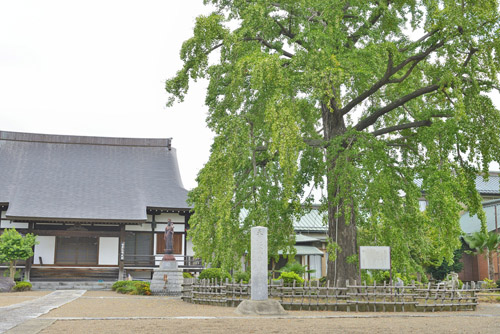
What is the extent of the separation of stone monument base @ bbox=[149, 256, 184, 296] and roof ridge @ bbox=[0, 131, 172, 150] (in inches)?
565

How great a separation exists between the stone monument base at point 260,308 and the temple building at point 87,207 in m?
16.2

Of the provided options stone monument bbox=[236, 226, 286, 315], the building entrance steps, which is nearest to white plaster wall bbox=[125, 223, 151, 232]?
the building entrance steps

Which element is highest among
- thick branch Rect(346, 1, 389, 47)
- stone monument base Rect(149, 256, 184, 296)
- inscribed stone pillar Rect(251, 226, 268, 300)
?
thick branch Rect(346, 1, 389, 47)

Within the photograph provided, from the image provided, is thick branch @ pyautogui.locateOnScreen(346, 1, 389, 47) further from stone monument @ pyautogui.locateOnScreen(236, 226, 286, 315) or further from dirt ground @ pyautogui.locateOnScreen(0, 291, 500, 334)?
dirt ground @ pyautogui.locateOnScreen(0, 291, 500, 334)

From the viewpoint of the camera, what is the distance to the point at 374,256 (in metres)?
13.8

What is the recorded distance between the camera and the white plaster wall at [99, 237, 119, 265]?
28.3m

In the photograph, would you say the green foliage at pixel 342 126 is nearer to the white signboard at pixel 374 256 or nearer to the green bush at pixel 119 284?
the white signboard at pixel 374 256

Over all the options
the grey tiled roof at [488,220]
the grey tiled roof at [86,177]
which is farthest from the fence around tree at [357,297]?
the grey tiled roof at [488,220]

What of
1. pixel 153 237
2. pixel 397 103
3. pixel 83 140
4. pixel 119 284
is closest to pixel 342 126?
pixel 397 103

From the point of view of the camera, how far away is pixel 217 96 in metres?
16.6

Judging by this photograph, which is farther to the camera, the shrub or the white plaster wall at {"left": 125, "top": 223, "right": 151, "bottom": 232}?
the white plaster wall at {"left": 125, "top": 223, "right": 151, "bottom": 232}

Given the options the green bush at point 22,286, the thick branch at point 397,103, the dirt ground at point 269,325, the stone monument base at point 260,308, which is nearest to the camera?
the dirt ground at point 269,325

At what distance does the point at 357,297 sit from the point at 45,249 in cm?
2011

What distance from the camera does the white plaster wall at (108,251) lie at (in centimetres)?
2831
